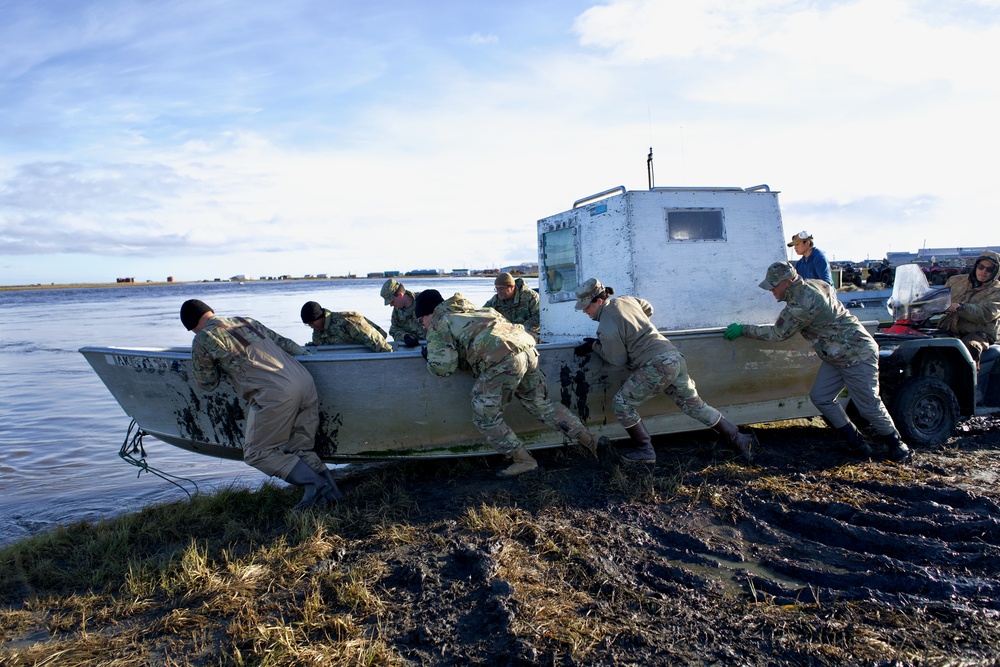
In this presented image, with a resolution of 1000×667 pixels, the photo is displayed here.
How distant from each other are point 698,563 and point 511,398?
6.66ft

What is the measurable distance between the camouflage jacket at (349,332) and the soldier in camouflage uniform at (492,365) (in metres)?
1.72

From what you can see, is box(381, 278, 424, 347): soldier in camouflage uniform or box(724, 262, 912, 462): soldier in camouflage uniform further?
box(381, 278, 424, 347): soldier in camouflage uniform

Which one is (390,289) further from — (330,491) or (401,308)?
(330,491)

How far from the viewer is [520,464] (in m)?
5.43

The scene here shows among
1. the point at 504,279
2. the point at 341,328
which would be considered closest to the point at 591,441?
the point at 504,279

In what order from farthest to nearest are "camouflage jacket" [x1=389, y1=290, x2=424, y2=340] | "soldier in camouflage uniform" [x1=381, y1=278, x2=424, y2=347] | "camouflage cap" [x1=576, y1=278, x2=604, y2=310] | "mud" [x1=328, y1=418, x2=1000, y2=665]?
"camouflage jacket" [x1=389, y1=290, x2=424, y2=340] < "soldier in camouflage uniform" [x1=381, y1=278, x2=424, y2=347] < "camouflage cap" [x1=576, y1=278, x2=604, y2=310] < "mud" [x1=328, y1=418, x2=1000, y2=665]

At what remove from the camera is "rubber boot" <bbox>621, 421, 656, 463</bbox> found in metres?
5.51

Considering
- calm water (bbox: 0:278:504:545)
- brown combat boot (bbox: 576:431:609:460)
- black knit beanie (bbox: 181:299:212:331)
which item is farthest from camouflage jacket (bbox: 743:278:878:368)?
calm water (bbox: 0:278:504:545)

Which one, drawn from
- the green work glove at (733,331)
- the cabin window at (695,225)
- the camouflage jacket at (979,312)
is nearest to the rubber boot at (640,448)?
the green work glove at (733,331)

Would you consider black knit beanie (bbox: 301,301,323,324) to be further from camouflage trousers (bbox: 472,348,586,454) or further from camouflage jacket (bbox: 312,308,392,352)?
camouflage trousers (bbox: 472,348,586,454)

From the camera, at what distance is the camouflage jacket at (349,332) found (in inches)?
268

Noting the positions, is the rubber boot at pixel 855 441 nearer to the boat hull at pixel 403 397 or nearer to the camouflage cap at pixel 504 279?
the boat hull at pixel 403 397

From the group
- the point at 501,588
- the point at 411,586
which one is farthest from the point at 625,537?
the point at 411,586

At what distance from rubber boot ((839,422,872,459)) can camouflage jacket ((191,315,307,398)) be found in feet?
15.2
